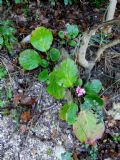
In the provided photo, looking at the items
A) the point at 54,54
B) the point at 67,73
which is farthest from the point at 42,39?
the point at 67,73

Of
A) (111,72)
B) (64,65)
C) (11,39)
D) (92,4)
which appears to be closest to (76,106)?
(64,65)

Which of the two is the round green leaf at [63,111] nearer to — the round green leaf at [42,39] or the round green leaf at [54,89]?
the round green leaf at [54,89]

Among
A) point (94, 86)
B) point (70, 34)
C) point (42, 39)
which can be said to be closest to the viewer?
point (94, 86)

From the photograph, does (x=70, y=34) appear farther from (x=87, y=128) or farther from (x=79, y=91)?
(x=87, y=128)

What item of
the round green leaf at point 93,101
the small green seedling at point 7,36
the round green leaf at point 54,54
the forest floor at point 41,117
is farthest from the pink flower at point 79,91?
the small green seedling at point 7,36

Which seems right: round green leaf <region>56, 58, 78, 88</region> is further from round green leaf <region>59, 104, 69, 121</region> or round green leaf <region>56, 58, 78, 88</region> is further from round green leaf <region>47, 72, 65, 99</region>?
round green leaf <region>59, 104, 69, 121</region>

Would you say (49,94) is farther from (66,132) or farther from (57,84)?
(66,132)
